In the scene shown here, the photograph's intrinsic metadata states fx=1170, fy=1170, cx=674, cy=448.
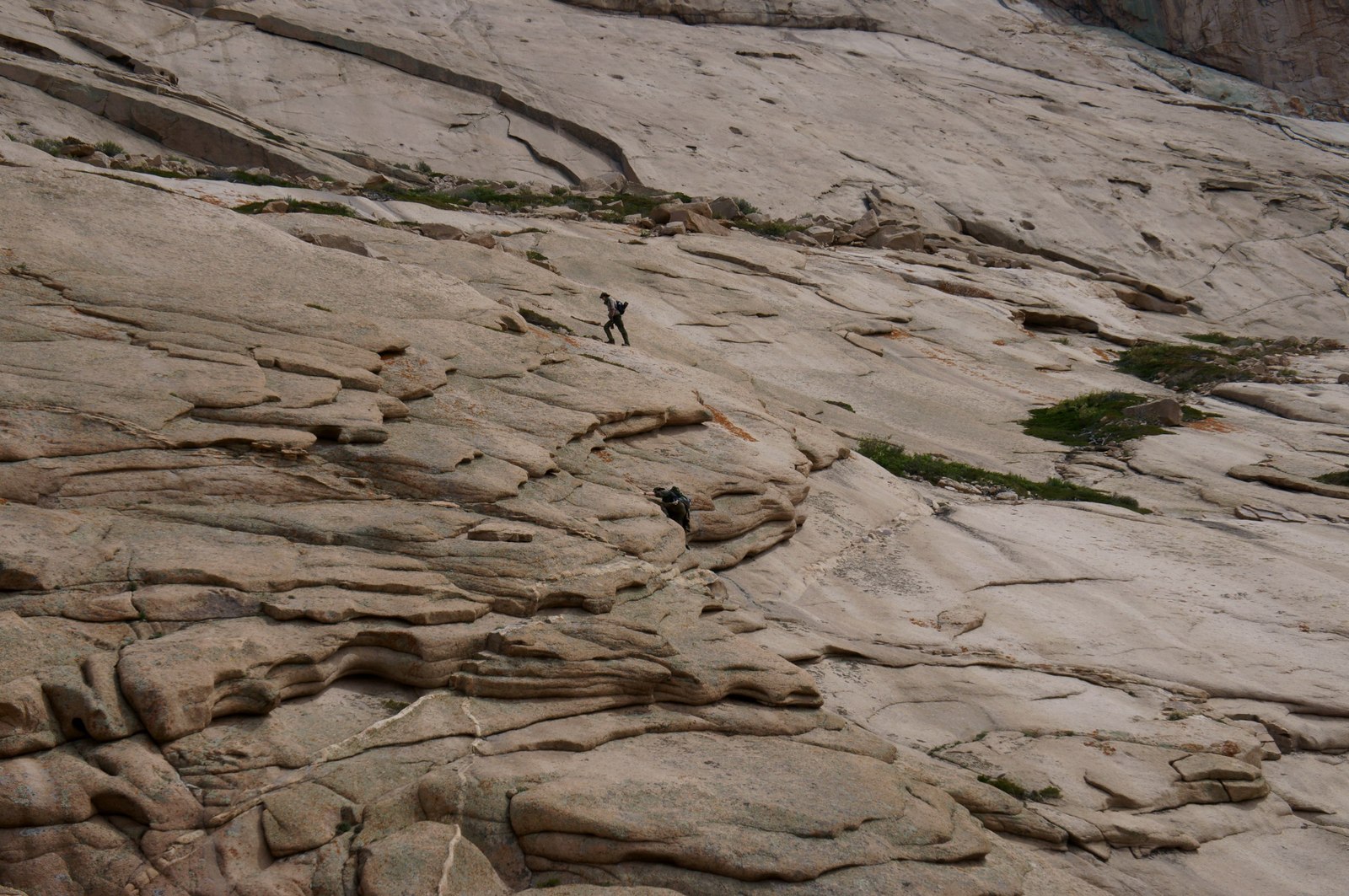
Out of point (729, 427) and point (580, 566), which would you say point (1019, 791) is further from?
point (729, 427)

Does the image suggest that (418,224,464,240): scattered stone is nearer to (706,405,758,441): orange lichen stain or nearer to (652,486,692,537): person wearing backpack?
(706,405,758,441): orange lichen stain

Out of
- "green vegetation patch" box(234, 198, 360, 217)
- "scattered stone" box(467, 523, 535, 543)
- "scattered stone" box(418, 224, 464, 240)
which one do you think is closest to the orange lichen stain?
"scattered stone" box(467, 523, 535, 543)

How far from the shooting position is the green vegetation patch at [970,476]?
18844 mm

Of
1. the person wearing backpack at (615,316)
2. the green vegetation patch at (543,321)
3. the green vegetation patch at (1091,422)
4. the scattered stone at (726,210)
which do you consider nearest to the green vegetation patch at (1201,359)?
the green vegetation patch at (1091,422)

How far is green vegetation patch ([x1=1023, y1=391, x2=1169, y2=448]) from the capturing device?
21953 millimetres

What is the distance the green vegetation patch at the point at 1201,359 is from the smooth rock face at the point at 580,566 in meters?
0.86

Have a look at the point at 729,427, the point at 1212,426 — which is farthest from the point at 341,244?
the point at 1212,426

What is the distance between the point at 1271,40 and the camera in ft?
178

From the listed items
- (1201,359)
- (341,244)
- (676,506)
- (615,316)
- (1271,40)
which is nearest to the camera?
(676,506)

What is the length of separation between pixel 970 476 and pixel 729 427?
17.4 feet

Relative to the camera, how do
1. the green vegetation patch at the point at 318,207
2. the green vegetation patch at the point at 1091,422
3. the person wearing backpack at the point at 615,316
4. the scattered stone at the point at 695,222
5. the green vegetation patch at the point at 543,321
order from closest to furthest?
1. the green vegetation patch at the point at 543,321
2. the person wearing backpack at the point at 615,316
3. the green vegetation patch at the point at 318,207
4. the green vegetation patch at the point at 1091,422
5. the scattered stone at the point at 695,222

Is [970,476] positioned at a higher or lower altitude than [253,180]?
lower

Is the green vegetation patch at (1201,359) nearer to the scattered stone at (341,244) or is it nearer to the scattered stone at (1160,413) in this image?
the scattered stone at (1160,413)

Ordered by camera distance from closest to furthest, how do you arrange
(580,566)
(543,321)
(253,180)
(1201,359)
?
(580,566)
(543,321)
(253,180)
(1201,359)
